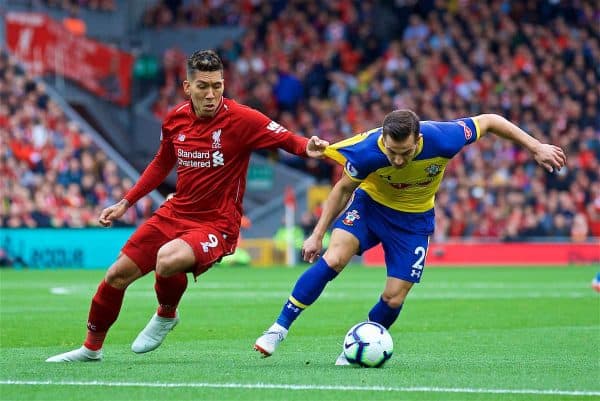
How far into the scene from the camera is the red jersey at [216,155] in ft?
30.9

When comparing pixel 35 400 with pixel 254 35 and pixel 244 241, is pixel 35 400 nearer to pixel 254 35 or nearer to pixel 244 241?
pixel 244 241

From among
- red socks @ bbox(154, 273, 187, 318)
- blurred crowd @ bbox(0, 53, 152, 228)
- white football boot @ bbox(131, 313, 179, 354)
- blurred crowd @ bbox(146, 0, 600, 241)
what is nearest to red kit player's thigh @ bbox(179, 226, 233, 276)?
red socks @ bbox(154, 273, 187, 318)

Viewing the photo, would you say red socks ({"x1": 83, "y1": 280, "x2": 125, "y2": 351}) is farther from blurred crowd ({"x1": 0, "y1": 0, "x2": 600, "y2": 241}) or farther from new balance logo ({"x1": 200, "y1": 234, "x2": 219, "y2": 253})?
blurred crowd ({"x1": 0, "y1": 0, "x2": 600, "y2": 241})

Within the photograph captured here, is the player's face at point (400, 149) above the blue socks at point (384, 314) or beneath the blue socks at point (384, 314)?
above

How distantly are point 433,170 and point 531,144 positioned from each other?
31.5 inches

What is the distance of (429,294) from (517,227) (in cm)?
1004

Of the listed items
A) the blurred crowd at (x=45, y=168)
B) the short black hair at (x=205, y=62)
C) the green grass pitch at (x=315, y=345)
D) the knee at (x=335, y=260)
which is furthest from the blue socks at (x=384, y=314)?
the blurred crowd at (x=45, y=168)

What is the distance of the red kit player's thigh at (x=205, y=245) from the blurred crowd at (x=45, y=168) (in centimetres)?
1767

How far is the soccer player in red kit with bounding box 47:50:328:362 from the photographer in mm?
9297

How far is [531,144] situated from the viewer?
29.9ft

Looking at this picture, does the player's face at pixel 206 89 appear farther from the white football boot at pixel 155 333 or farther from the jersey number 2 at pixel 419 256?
the jersey number 2 at pixel 419 256

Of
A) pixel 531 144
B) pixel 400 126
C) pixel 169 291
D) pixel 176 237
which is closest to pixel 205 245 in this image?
pixel 176 237

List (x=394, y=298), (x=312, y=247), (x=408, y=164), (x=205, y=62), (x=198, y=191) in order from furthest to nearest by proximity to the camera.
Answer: (x=394, y=298)
(x=198, y=191)
(x=408, y=164)
(x=205, y=62)
(x=312, y=247)

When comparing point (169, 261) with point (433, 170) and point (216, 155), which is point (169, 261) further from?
point (433, 170)
